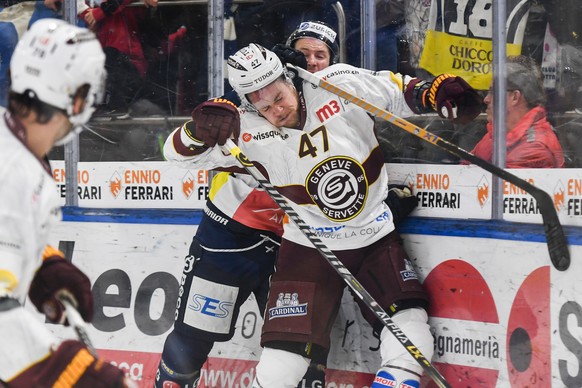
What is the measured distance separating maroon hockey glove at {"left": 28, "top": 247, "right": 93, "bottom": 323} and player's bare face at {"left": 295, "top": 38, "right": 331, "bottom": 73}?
4.90ft

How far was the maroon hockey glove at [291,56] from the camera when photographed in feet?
12.3

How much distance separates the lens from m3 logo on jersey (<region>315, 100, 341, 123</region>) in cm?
371

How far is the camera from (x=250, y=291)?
4.16m

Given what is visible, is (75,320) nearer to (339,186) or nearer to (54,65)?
(54,65)

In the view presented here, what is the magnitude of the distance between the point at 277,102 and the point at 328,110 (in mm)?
189

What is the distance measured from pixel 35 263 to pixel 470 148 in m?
1.86

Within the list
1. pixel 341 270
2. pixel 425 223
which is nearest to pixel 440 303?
pixel 425 223

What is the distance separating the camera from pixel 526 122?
11.8ft

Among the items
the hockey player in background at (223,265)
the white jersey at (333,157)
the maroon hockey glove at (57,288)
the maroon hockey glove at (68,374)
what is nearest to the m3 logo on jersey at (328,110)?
the white jersey at (333,157)

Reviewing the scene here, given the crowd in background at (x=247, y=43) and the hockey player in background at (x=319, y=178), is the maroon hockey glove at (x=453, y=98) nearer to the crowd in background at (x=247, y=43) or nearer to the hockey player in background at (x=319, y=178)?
the hockey player in background at (x=319, y=178)

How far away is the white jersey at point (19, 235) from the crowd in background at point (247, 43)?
1.83 m

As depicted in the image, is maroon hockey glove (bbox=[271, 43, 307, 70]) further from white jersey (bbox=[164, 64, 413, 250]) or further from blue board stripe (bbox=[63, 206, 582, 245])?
blue board stripe (bbox=[63, 206, 582, 245])

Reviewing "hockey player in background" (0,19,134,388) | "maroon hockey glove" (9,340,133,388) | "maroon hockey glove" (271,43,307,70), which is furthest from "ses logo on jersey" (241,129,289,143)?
"maroon hockey glove" (9,340,133,388)

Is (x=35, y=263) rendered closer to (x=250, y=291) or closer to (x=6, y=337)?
(x=6, y=337)
